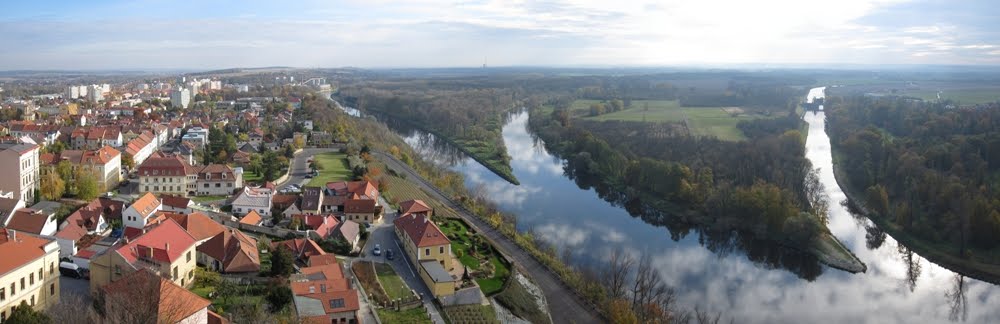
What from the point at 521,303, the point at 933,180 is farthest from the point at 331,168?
the point at 933,180

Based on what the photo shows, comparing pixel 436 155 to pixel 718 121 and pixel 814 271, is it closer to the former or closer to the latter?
pixel 718 121

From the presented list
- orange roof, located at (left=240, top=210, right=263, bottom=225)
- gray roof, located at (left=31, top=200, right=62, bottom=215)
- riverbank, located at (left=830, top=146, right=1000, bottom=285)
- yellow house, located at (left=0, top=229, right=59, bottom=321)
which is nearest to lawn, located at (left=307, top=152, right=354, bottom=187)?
orange roof, located at (left=240, top=210, right=263, bottom=225)

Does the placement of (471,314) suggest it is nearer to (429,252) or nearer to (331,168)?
(429,252)

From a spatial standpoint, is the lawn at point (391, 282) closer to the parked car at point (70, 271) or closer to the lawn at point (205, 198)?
the parked car at point (70, 271)

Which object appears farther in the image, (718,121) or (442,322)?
(718,121)

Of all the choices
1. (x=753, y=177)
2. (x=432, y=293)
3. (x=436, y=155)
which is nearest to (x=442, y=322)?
(x=432, y=293)

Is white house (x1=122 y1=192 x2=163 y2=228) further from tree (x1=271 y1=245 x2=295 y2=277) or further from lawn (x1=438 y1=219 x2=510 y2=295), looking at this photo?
lawn (x1=438 y1=219 x2=510 y2=295)
